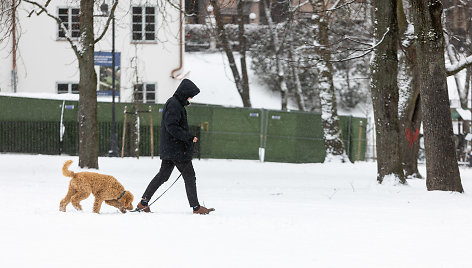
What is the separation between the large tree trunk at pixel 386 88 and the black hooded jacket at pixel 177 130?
6053 mm

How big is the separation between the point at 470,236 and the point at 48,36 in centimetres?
2663

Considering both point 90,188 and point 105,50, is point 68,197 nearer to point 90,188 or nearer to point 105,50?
point 90,188

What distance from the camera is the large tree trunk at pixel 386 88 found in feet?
47.2

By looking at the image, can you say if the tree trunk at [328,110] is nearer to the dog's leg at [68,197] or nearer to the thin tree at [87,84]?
the thin tree at [87,84]

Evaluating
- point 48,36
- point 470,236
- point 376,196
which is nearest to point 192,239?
point 470,236

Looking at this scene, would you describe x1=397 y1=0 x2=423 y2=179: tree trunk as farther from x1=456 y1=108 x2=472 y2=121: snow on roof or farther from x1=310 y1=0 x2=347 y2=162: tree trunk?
x1=456 y1=108 x2=472 y2=121: snow on roof

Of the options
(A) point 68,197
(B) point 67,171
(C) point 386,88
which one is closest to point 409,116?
(C) point 386,88

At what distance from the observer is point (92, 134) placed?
17.6 metres

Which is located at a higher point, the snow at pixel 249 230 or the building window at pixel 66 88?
the building window at pixel 66 88

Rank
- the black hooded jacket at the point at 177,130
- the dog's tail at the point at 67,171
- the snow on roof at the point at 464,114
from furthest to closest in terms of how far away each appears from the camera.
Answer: the snow on roof at the point at 464,114 → the black hooded jacket at the point at 177,130 → the dog's tail at the point at 67,171

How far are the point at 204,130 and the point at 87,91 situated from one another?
934 centimetres

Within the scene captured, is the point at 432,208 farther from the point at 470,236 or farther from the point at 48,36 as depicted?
the point at 48,36

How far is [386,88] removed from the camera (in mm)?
14562

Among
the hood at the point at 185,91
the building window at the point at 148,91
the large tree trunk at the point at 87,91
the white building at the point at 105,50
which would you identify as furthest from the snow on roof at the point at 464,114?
the hood at the point at 185,91
